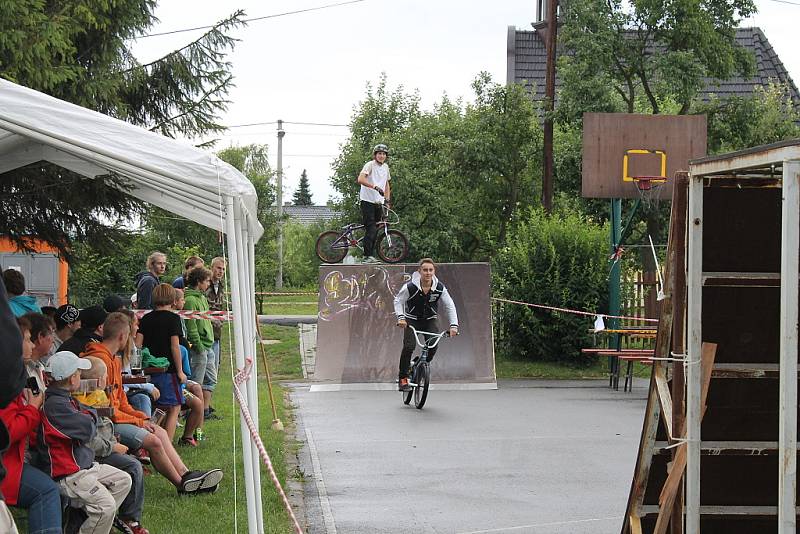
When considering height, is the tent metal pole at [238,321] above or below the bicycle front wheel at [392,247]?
below

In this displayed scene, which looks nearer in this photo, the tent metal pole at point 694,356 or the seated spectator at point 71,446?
the tent metal pole at point 694,356

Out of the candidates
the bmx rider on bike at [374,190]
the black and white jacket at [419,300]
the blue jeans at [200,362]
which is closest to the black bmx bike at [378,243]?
the bmx rider on bike at [374,190]

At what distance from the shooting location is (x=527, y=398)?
16875 millimetres

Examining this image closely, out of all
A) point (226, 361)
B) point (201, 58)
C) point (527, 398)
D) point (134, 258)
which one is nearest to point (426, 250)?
point (134, 258)

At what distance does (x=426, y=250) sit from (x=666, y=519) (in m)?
24.9

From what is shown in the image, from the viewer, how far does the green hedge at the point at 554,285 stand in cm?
A: 2080

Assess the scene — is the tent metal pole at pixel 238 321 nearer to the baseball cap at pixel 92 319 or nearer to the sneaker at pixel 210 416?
the baseball cap at pixel 92 319

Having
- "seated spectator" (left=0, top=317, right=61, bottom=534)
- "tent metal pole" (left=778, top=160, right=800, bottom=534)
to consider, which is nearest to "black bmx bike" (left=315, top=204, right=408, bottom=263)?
"seated spectator" (left=0, top=317, right=61, bottom=534)

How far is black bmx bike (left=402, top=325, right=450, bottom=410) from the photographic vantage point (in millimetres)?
15039

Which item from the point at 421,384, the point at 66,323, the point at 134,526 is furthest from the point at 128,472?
the point at 421,384

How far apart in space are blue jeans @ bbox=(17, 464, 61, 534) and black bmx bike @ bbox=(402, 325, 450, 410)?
9280 mm

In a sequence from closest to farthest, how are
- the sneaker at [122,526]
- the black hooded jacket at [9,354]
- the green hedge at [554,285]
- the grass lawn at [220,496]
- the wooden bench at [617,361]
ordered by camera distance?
the black hooded jacket at [9,354]
the sneaker at [122,526]
the grass lawn at [220,496]
the wooden bench at [617,361]
the green hedge at [554,285]

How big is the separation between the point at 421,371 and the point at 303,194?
14211cm

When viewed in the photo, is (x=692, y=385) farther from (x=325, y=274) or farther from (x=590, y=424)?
(x=325, y=274)
